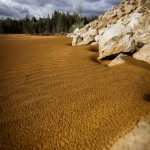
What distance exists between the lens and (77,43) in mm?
11078

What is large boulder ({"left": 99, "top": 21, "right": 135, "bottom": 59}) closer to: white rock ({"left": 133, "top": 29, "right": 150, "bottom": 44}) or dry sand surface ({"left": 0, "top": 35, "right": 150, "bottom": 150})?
white rock ({"left": 133, "top": 29, "right": 150, "bottom": 44})

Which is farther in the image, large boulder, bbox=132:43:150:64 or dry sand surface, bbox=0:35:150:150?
large boulder, bbox=132:43:150:64

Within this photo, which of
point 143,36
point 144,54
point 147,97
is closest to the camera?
point 147,97

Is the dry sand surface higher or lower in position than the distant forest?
higher

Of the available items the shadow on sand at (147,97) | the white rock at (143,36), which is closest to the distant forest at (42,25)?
the white rock at (143,36)

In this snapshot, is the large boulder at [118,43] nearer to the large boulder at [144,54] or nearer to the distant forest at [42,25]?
the large boulder at [144,54]

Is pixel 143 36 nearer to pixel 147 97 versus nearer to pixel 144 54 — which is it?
pixel 144 54

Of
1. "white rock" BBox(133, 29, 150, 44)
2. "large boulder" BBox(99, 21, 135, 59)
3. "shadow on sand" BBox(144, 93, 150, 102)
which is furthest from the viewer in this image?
"white rock" BBox(133, 29, 150, 44)

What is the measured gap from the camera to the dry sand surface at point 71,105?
2.66 m

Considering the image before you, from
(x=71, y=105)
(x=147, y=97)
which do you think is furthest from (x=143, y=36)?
(x=71, y=105)

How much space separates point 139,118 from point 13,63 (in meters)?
4.92

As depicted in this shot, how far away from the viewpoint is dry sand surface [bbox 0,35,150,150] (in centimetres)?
266

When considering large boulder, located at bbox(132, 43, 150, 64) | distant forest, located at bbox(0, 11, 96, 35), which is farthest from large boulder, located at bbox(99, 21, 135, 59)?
distant forest, located at bbox(0, 11, 96, 35)

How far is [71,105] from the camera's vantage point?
350cm
